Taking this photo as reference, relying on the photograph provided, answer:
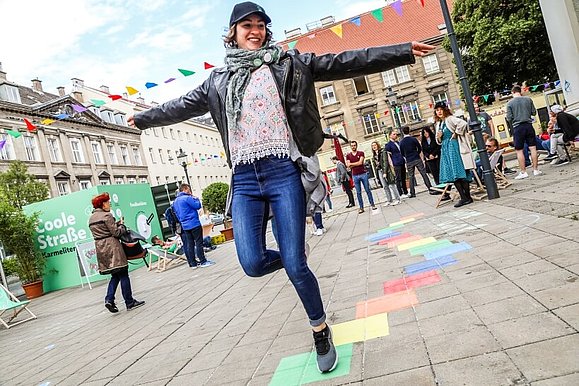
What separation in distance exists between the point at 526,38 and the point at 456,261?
72.7ft

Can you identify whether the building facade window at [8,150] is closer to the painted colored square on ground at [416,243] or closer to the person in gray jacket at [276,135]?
the painted colored square on ground at [416,243]

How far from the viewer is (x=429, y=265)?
15.1ft

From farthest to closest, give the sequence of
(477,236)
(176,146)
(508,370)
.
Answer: (176,146)
(477,236)
(508,370)

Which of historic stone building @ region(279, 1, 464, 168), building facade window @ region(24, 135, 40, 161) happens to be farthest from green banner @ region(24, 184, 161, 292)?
historic stone building @ region(279, 1, 464, 168)

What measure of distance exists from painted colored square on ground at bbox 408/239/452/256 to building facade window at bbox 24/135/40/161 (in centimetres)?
3582

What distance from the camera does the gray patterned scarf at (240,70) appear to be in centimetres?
280

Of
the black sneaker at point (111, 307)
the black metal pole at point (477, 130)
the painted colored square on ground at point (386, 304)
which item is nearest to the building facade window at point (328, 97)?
the black metal pole at point (477, 130)

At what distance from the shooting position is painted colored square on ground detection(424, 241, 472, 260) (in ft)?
16.0

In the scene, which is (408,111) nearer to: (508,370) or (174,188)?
(174,188)

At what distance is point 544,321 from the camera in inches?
98.7

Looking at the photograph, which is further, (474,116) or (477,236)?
(474,116)

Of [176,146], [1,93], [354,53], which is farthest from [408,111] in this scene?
[354,53]

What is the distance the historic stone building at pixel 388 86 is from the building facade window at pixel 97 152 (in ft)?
67.0

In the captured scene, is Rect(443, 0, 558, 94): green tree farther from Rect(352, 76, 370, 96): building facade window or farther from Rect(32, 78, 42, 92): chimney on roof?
Rect(32, 78, 42, 92): chimney on roof
